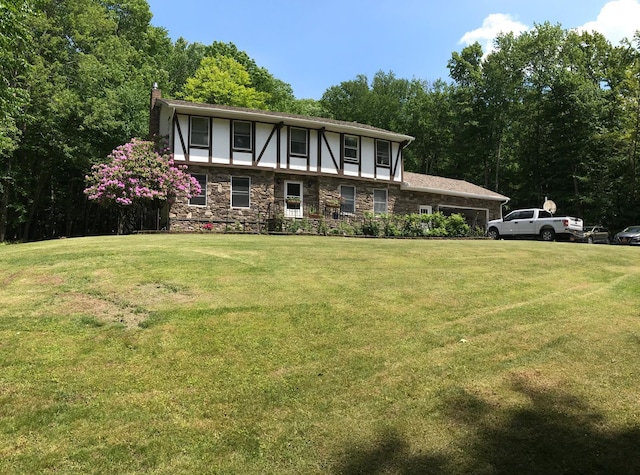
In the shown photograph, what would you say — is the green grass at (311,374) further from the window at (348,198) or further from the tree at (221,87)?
the tree at (221,87)

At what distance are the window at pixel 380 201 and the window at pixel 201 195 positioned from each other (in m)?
9.06

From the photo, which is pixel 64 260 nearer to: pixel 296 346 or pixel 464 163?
pixel 296 346

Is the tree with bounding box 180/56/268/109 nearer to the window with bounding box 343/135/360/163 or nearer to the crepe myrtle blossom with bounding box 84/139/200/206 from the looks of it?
the window with bounding box 343/135/360/163

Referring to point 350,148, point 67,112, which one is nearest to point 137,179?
point 67,112

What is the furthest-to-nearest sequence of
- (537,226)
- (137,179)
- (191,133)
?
(537,226), (191,133), (137,179)

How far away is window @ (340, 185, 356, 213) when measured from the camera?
24203mm

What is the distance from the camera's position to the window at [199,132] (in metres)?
21.2

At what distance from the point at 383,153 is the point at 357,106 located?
24053 mm

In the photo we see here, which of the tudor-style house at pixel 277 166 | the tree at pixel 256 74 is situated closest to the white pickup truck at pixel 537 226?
the tudor-style house at pixel 277 166

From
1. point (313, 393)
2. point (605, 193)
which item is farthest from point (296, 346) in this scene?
point (605, 193)

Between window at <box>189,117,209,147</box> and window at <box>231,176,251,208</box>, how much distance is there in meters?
2.08

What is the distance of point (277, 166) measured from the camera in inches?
886

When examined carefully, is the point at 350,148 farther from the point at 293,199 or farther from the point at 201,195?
the point at 201,195

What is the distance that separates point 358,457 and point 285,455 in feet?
1.69
